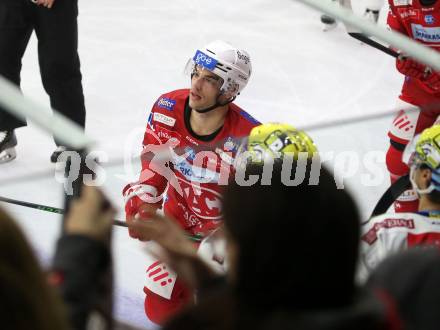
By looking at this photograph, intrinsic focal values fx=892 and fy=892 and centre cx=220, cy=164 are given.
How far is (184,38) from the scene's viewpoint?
462 centimetres

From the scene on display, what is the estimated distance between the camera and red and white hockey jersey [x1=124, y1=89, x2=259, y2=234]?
8.44ft

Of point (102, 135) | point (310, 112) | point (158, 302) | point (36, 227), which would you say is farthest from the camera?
point (310, 112)

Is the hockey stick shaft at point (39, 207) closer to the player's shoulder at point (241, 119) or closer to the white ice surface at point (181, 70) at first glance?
the white ice surface at point (181, 70)

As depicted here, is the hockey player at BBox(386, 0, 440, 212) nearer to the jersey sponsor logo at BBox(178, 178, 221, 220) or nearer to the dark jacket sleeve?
the jersey sponsor logo at BBox(178, 178, 221, 220)

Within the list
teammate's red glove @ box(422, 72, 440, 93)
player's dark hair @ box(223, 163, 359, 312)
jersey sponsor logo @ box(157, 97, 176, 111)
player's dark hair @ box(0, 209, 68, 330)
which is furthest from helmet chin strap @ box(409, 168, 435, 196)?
player's dark hair @ box(0, 209, 68, 330)

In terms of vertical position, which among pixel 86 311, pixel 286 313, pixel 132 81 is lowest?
pixel 132 81

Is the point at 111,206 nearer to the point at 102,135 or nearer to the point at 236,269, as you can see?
the point at 236,269

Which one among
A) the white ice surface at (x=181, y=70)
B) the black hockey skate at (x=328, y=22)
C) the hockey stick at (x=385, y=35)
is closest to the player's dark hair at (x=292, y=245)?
the hockey stick at (x=385, y=35)

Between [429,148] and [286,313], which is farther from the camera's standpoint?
[429,148]

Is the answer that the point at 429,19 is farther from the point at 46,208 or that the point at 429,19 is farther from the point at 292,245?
the point at 292,245

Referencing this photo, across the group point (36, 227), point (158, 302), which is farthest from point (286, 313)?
point (36, 227)

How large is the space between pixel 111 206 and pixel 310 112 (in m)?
2.80

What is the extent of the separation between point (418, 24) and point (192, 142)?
1.02 metres

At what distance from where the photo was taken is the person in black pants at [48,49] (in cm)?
322
